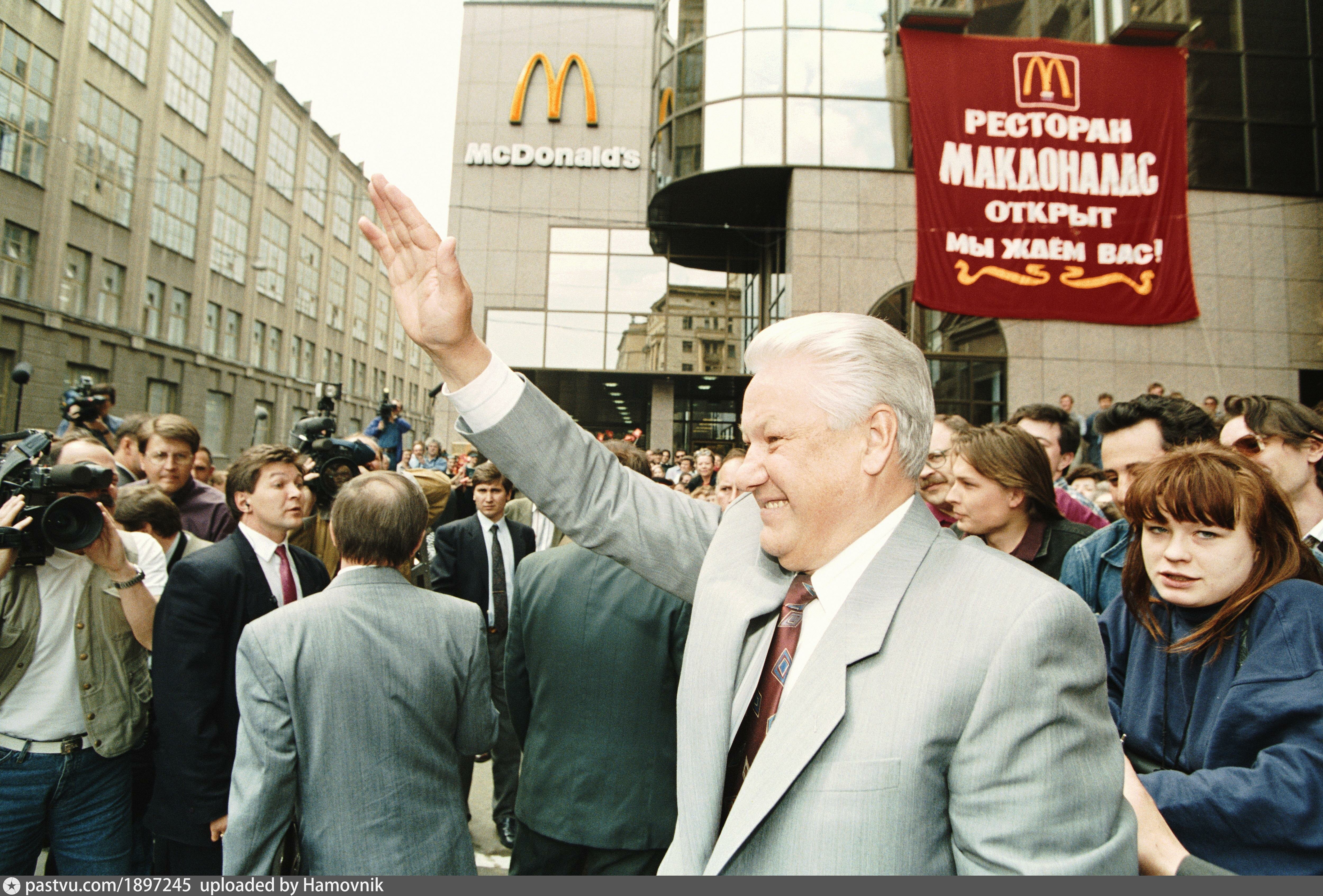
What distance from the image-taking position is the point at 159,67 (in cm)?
2569

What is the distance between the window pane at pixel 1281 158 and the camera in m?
14.3

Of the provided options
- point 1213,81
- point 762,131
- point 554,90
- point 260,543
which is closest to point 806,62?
point 762,131

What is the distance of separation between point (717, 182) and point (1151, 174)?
26.6 feet

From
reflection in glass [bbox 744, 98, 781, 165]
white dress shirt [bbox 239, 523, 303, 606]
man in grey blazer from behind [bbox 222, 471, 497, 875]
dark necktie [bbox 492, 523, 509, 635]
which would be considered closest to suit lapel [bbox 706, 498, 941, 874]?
man in grey blazer from behind [bbox 222, 471, 497, 875]

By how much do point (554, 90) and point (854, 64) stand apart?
9.02 metres

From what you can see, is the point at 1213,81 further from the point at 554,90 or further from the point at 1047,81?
the point at 554,90

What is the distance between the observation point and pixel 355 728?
216 centimetres

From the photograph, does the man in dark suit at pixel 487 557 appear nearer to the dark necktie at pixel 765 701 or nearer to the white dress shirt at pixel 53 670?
the white dress shirt at pixel 53 670

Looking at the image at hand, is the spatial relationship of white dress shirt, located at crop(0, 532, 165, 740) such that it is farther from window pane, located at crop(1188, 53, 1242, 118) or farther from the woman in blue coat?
window pane, located at crop(1188, 53, 1242, 118)

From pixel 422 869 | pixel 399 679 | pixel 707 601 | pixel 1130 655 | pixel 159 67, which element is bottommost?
pixel 422 869

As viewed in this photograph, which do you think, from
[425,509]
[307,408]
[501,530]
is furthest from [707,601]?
[307,408]

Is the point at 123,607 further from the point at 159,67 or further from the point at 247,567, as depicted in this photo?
the point at 159,67

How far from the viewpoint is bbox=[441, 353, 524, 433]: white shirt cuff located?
4.91ft

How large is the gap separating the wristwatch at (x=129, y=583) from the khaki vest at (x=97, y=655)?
23 mm
